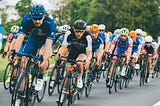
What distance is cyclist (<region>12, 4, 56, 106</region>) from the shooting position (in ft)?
31.9

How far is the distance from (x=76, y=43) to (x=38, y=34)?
4.87ft

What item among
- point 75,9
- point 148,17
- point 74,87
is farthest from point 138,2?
point 74,87

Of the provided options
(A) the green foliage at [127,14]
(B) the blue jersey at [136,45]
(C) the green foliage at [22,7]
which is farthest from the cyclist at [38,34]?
(C) the green foliage at [22,7]

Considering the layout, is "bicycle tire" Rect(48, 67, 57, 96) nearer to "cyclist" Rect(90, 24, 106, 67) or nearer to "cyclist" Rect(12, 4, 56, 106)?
"cyclist" Rect(90, 24, 106, 67)

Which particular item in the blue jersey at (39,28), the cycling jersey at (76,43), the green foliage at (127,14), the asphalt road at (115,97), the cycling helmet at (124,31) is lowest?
the asphalt road at (115,97)

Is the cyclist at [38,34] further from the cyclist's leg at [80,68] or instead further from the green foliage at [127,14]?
the green foliage at [127,14]

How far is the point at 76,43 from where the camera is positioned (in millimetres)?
11750

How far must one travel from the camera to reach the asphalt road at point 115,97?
12.7 metres

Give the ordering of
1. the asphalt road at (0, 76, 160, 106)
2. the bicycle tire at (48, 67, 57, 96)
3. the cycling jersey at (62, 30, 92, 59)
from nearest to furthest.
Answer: the cycling jersey at (62, 30, 92, 59) < the asphalt road at (0, 76, 160, 106) < the bicycle tire at (48, 67, 57, 96)

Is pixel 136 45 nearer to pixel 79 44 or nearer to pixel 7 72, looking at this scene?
pixel 7 72

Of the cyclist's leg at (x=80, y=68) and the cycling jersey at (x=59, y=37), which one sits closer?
the cyclist's leg at (x=80, y=68)

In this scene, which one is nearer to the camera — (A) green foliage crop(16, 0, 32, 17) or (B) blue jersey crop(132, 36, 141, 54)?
(B) blue jersey crop(132, 36, 141, 54)

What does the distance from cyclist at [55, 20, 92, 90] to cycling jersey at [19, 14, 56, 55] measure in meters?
0.83

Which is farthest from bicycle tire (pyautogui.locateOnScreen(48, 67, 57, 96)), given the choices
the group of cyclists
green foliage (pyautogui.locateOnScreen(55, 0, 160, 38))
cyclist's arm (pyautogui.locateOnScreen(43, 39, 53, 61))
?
green foliage (pyautogui.locateOnScreen(55, 0, 160, 38))
